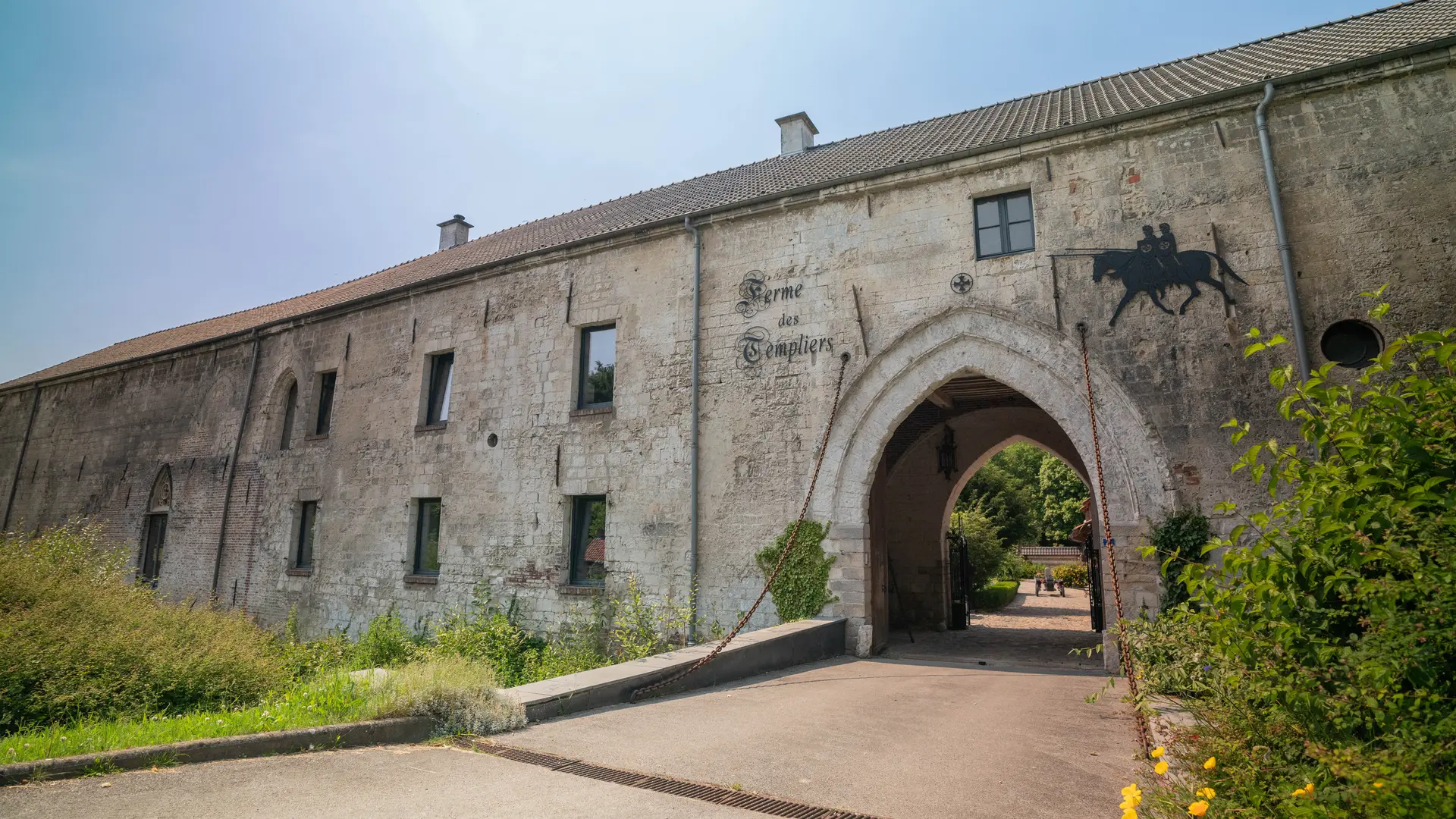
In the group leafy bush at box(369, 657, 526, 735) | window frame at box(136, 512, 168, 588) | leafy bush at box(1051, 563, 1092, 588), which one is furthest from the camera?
leafy bush at box(1051, 563, 1092, 588)

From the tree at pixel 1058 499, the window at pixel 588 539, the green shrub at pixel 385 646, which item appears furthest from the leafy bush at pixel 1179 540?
the tree at pixel 1058 499

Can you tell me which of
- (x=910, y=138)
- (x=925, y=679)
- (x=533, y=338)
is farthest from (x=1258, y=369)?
(x=533, y=338)

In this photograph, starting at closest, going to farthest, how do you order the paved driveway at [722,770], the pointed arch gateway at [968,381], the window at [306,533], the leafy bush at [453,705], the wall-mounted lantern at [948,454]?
the paved driveway at [722,770]
the leafy bush at [453,705]
the pointed arch gateway at [968,381]
the wall-mounted lantern at [948,454]
the window at [306,533]

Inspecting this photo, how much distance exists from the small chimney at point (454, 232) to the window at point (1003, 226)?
14907mm

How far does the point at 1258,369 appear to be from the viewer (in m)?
7.61

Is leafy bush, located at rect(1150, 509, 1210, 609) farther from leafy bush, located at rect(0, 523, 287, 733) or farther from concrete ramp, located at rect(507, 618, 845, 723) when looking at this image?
leafy bush, located at rect(0, 523, 287, 733)

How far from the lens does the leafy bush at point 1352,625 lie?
2.28 metres

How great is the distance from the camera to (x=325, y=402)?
15.6 m

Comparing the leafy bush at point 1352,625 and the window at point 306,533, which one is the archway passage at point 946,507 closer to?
the leafy bush at point 1352,625

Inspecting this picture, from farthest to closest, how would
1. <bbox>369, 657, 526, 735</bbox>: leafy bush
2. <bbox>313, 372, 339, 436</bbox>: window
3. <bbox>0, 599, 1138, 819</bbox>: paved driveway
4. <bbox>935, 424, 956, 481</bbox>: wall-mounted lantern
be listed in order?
<bbox>313, 372, 339, 436</bbox>: window
<bbox>935, 424, 956, 481</bbox>: wall-mounted lantern
<bbox>369, 657, 526, 735</bbox>: leafy bush
<bbox>0, 599, 1138, 819</bbox>: paved driveway

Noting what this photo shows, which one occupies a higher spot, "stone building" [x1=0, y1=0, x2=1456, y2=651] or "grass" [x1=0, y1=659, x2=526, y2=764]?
"stone building" [x1=0, y1=0, x2=1456, y2=651]

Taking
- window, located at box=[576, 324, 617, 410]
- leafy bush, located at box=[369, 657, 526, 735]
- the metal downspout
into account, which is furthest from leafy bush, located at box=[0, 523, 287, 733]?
the metal downspout

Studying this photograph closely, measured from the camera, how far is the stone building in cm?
770

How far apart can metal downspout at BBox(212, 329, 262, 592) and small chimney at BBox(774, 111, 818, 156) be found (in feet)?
40.5
